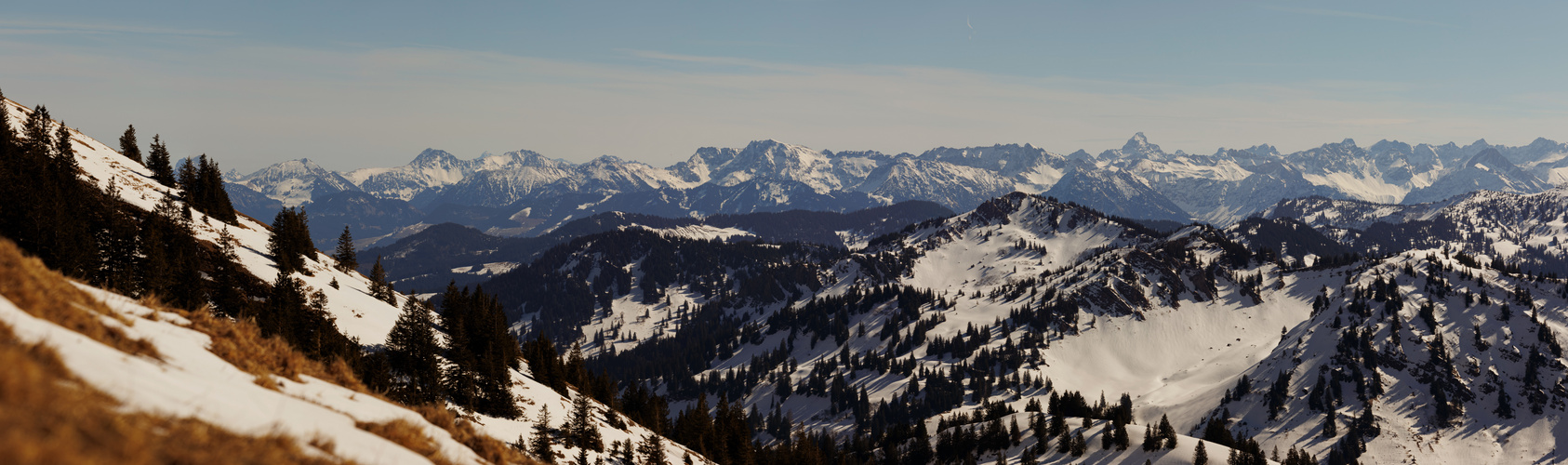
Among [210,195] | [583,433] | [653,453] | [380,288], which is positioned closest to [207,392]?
[583,433]

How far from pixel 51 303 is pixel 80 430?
8.56 meters

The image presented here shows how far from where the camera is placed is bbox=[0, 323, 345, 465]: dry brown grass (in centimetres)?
726

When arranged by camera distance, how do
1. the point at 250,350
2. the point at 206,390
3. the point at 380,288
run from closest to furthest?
the point at 206,390 < the point at 250,350 < the point at 380,288

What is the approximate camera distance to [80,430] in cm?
824

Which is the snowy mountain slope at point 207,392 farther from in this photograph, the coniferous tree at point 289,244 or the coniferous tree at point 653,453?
the coniferous tree at point 289,244

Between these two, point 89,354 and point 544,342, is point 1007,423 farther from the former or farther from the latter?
point 89,354

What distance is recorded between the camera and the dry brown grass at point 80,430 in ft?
23.8

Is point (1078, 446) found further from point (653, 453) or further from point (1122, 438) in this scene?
point (653, 453)

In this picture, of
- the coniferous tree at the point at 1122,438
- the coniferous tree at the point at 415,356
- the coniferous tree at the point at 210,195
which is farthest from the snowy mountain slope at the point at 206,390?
the coniferous tree at the point at 1122,438

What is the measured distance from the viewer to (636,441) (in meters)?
65.5

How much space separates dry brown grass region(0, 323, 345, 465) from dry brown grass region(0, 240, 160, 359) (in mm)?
3113

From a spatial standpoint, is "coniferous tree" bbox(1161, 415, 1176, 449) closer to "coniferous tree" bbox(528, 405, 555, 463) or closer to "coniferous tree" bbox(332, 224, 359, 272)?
"coniferous tree" bbox(528, 405, 555, 463)

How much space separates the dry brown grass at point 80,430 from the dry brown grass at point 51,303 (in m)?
3.11

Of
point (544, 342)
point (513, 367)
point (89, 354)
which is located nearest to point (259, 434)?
point (89, 354)
